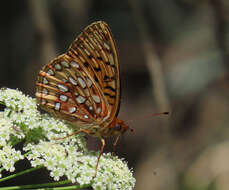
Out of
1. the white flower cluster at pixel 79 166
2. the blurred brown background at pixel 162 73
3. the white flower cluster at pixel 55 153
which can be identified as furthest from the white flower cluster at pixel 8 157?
the blurred brown background at pixel 162 73

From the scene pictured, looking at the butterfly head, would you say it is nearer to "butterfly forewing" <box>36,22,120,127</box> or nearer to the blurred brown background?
"butterfly forewing" <box>36,22,120,127</box>

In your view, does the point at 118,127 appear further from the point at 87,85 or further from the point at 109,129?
the point at 87,85

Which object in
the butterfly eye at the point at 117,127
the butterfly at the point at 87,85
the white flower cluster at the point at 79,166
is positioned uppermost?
the butterfly at the point at 87,85

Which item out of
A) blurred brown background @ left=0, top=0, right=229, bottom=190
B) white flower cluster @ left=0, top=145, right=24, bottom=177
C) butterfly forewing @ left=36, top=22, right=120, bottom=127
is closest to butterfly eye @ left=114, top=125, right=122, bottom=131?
butterfly forewing @ left=36, top=22, right=120, bottom=127

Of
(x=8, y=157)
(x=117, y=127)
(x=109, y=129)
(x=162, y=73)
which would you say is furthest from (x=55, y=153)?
(x=162, y=73)

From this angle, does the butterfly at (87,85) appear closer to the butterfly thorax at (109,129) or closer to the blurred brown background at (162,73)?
the butterfly thorax at (109,129)

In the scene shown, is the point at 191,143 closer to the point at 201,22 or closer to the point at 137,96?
the point at 137,96
